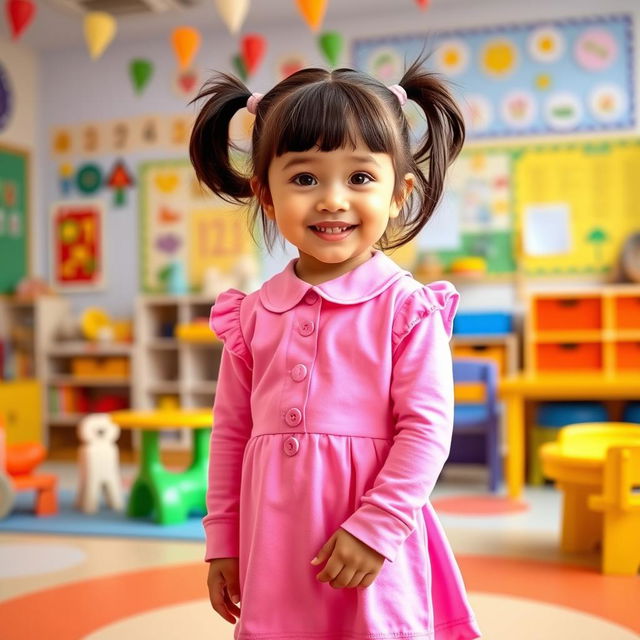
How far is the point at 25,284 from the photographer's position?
5742 millimetres

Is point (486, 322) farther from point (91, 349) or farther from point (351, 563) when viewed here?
point (351, 563)

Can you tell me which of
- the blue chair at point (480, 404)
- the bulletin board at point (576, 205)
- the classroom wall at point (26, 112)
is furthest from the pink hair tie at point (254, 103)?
the classroom wall at point (26, 112)

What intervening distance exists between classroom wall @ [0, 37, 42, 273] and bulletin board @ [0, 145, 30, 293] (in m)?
0.04

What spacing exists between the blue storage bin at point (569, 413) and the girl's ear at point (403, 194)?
3.38 metres

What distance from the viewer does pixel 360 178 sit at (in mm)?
1049

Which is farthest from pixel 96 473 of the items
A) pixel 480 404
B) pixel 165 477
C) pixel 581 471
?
pixel 581 471

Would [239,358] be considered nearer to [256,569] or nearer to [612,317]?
[256,569]

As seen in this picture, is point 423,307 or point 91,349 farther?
point 91,349

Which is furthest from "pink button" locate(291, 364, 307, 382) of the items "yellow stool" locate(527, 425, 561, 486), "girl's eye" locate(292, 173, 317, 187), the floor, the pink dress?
"yellow stool" locate(527, 425, 561, 486)

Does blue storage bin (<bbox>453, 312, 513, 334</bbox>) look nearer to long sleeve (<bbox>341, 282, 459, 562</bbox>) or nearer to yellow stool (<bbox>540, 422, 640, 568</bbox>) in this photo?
yellow stool (<bbox>540, 422, 640, 568</bbox>)

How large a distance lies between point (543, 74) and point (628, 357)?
1.60m

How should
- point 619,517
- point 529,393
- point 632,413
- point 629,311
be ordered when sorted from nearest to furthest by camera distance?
point 619,517 → point 529,393 → point 632,413 → point 629,311

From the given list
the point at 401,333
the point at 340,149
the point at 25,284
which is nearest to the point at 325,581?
the point at 401,333

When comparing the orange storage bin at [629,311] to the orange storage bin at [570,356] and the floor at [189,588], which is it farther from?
the floor at [189,588]
